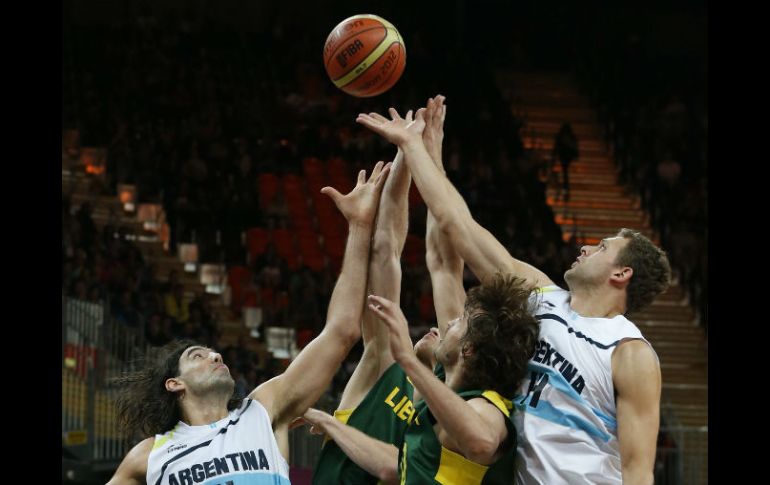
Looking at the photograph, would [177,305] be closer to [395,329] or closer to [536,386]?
[536,386]

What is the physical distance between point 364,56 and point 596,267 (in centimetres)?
178

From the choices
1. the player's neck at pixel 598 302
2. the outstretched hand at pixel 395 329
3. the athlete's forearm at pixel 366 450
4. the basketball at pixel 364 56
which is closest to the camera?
the outstretched hand at pixel 395 329

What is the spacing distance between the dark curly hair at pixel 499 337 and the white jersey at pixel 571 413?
0.08 meters

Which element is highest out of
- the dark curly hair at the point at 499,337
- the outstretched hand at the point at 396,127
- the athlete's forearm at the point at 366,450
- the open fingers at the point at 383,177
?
the outstretched hand at the point at 396,127

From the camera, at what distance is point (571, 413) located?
443cm

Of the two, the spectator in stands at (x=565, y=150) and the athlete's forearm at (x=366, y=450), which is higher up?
the spectator in stands at (x=565, y=150)

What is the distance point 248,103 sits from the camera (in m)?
18.0

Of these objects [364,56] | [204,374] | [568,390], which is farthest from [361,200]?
[568,390]

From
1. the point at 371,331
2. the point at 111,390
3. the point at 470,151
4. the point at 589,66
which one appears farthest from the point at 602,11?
the point at 371,331

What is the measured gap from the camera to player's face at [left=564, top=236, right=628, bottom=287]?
186 inches

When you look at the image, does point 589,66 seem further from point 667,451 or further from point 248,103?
point 667,451

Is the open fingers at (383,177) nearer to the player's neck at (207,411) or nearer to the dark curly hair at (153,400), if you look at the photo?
the dark curly hair at (153,400)

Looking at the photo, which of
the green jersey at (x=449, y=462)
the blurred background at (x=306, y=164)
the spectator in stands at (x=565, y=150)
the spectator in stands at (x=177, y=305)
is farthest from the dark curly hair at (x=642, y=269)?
the spectator in stands at (x=565, y=150)

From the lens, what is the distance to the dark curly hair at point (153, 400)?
5020 mm
